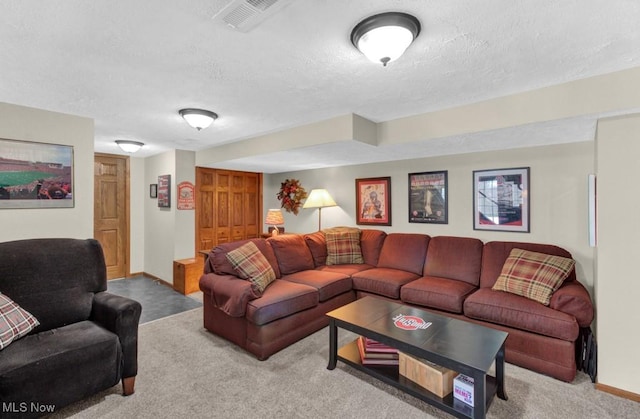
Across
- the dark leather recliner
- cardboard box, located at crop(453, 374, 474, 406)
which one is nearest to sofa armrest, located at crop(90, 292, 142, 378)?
the dark leather recliner

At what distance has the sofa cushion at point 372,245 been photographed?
164 inches

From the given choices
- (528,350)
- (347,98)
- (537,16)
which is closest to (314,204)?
(347,98)

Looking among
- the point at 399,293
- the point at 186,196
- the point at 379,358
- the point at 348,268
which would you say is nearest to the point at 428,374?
the point at 379,358

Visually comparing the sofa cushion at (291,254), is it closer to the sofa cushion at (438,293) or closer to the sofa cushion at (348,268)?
the sofa cushion at (348,268)

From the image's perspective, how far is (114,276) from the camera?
520 centimetres

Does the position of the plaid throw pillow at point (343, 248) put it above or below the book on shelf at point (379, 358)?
above

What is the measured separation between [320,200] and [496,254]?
8.20 ft

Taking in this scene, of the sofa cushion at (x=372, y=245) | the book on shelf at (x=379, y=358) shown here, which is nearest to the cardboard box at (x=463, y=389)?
the book on shelf at (x=379, y=358)

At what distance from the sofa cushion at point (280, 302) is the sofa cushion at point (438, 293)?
3.23ft

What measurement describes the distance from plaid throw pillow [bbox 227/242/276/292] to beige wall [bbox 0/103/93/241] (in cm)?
162

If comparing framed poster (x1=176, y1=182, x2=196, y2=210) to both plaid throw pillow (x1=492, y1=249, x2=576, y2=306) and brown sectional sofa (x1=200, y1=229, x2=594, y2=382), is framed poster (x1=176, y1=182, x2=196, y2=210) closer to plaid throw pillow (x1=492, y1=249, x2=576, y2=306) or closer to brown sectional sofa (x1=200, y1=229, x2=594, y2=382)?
brown sectional sofa (x1=200, y1=229, x2=594, y2=382)

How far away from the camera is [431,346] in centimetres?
192

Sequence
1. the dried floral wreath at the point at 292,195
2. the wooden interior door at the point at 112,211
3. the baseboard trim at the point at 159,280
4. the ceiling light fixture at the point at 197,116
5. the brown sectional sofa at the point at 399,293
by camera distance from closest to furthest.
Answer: the brown sectional sofa at the point at 399,293 → the ceiling light fixture at the point at 197,116 → the baseboard trim at the point at 159,280 → the wooden interior door at the point at 112,211 → the dried floral wreath at the point at 292,195

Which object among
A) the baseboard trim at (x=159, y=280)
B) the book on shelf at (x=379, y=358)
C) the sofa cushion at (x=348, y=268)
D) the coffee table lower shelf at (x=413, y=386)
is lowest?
the baseboard trim at (x=159, y=280)
